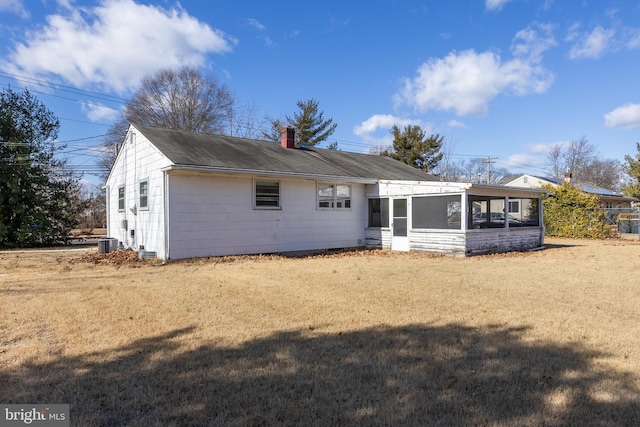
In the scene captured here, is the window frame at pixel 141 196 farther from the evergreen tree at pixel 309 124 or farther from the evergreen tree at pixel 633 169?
the evergreen tree at pixel 633 169

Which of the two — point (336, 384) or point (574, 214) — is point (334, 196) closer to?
point (336, 384)

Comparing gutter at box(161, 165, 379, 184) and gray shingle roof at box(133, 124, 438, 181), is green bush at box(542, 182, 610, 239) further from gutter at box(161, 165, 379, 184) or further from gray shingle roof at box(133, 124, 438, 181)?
gutter at box(161, 165, 379, 184)

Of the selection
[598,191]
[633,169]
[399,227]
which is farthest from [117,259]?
[598,191]

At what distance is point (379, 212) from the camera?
15000 mm

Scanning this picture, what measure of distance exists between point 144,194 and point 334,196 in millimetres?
6363

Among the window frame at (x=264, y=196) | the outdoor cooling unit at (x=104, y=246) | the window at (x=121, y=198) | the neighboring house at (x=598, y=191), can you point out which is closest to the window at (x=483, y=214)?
the window frame at (x=264, y=196)

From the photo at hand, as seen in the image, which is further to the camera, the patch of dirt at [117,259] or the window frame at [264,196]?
the window frame at [264,196]

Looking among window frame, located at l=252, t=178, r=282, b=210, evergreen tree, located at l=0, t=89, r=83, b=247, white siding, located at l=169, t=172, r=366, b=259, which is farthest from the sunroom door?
evergreen tree, located at l=0, t=89, r=83, b=247

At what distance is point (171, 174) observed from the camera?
1100 centimetres

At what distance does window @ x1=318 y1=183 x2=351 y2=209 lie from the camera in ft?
46.3

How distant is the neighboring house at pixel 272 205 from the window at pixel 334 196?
4 centimetres

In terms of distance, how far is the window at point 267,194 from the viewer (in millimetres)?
12648

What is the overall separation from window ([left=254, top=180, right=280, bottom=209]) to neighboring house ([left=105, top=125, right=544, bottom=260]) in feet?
0.11

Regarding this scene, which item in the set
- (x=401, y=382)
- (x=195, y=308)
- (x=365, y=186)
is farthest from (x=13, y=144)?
(x=401, y=382)
